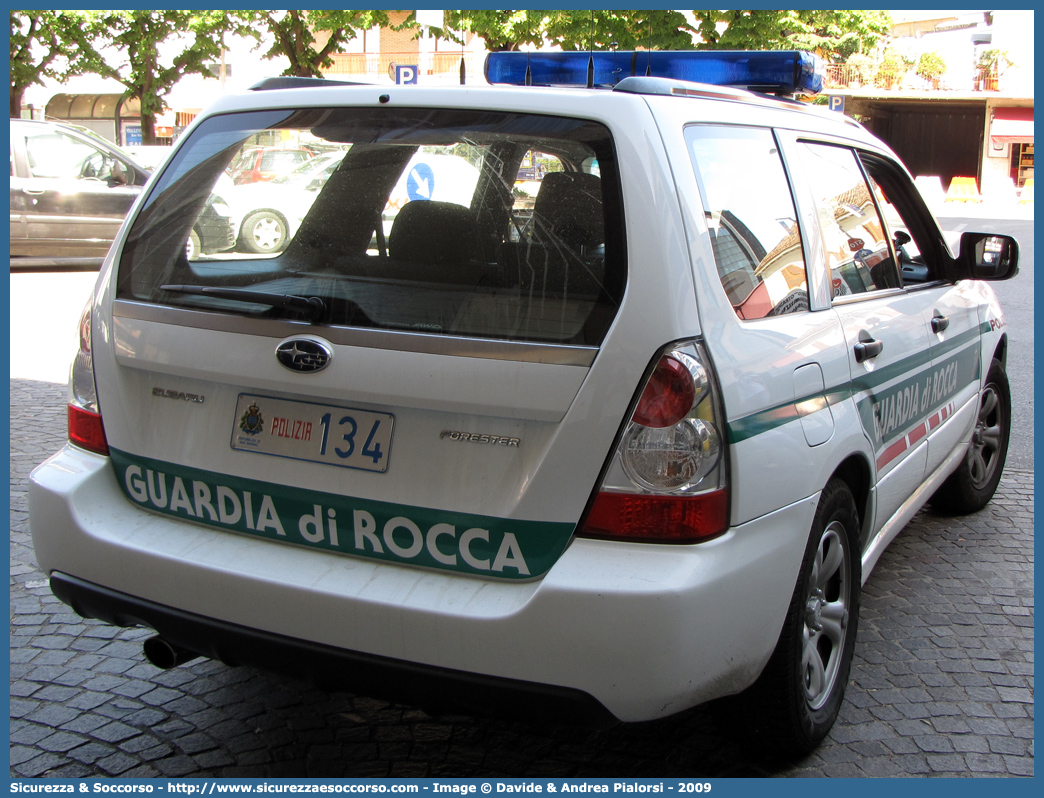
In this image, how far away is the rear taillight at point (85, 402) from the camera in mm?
2707

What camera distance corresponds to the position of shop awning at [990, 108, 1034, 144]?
151 feet

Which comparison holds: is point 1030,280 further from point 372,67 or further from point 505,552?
point 372,67

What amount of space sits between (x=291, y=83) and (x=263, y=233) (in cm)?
43

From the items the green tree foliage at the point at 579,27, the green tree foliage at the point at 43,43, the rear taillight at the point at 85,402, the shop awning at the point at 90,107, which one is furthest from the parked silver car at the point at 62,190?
the shop awning at the point at 90,107

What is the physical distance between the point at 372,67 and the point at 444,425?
46814 millimetres

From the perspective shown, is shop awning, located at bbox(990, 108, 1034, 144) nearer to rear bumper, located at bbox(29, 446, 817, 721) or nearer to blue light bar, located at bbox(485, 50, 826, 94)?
blue light bar, located at bbox(485, 50, 826, 94)

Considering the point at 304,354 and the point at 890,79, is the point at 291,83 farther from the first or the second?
the point at 890,79

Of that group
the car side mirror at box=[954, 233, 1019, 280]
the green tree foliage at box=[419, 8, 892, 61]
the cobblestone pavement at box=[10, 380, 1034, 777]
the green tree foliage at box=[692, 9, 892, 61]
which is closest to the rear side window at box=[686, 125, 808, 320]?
the cobblestone pavement at box=[10, 380, 1034, 777]

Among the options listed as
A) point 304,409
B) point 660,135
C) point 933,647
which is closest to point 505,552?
point 304,409

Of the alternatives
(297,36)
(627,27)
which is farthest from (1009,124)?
(297,36)

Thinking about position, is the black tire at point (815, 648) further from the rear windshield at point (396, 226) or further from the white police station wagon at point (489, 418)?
Answer: the rear windshield at point (396, 226)

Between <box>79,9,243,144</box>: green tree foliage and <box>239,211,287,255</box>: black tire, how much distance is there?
33438mm

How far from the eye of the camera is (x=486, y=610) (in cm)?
221

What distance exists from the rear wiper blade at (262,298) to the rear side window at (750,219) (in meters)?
0.91
